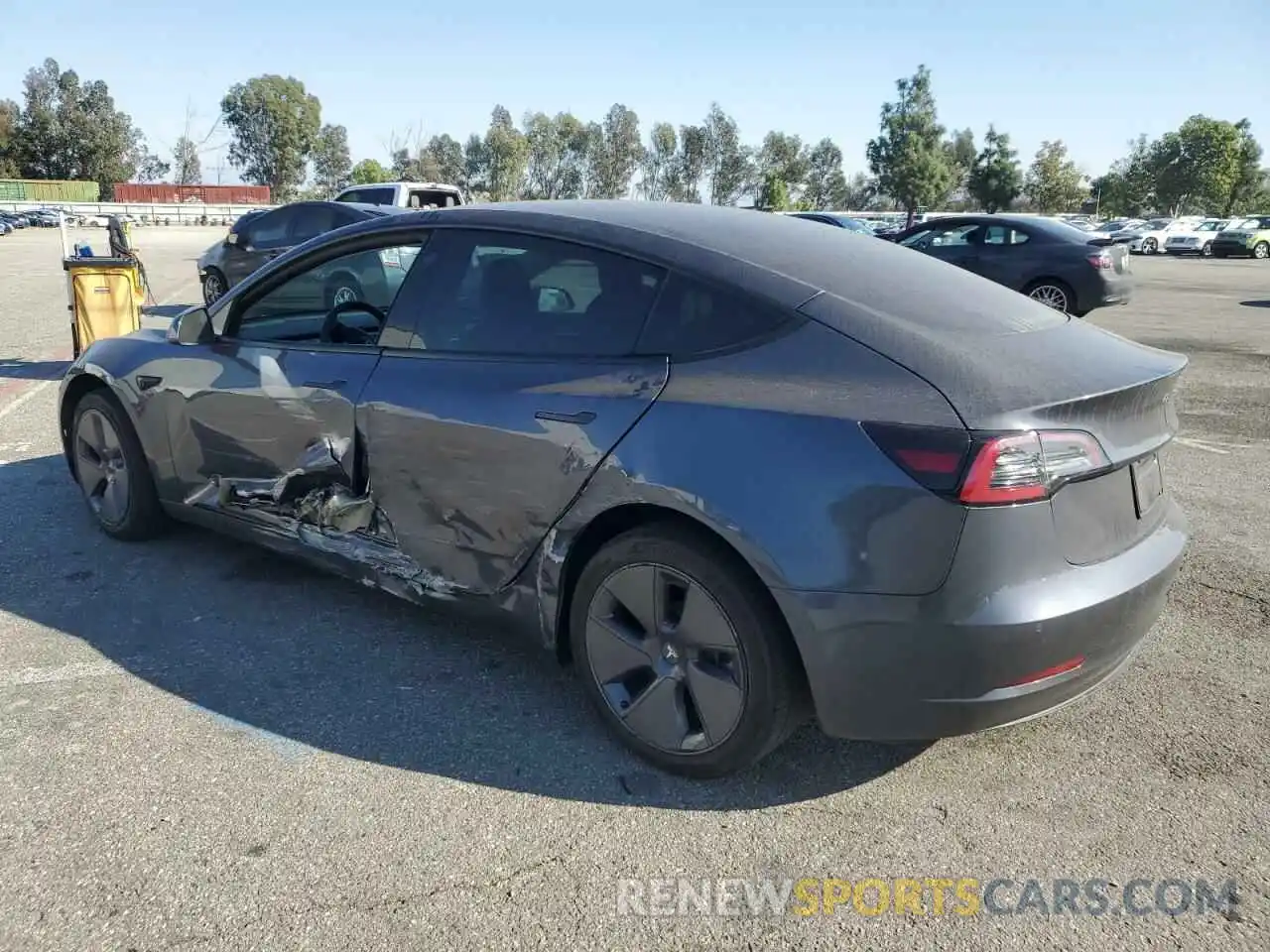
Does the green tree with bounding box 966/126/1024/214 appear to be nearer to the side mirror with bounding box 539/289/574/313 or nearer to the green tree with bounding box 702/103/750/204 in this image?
the green tree with bounding box 702/103/750/204

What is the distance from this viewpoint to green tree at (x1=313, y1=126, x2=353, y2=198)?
9791 cm

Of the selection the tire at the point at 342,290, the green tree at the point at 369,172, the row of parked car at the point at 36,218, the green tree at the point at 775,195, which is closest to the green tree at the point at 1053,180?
the green tree at the point at 775,195

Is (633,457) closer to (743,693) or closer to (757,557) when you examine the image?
(757,557)

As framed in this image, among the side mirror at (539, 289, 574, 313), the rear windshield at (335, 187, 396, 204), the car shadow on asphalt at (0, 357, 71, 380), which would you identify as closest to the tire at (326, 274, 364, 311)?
the side mirror at (539, 289, 574, 313)

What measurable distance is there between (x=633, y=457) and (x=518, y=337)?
0.71 m

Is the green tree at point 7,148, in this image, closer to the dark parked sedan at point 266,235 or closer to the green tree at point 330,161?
the green tree at point 330,161

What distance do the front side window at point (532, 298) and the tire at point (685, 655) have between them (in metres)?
0.66

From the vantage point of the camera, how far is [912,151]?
76000 millimetres

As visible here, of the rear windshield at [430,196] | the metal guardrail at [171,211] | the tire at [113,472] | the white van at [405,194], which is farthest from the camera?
the metal guardrail at [171,211]

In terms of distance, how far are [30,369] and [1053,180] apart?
88.7 m

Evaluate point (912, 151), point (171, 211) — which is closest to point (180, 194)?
point (171, 211)

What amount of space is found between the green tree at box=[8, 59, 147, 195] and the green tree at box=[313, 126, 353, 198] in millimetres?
17554

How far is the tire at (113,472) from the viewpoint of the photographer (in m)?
4.50

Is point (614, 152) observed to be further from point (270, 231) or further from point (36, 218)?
point (270, 231)
